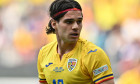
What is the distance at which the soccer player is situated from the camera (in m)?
3.01

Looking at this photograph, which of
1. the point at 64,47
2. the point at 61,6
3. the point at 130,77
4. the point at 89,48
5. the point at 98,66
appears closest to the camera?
the point at 98,66

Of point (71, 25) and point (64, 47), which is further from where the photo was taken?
point (64, 47)

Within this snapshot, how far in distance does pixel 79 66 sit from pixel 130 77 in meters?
5.07

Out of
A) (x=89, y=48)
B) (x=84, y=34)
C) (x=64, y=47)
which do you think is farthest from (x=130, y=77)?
(x=89, y=48)

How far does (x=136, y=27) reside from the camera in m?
8.16

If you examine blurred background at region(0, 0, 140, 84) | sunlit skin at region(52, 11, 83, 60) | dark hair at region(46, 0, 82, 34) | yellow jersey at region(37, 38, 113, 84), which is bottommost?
blurred background at region(0, 0, 140, 84)

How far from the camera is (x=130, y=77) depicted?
7926 millimetres

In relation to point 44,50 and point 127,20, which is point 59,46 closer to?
point 44,50

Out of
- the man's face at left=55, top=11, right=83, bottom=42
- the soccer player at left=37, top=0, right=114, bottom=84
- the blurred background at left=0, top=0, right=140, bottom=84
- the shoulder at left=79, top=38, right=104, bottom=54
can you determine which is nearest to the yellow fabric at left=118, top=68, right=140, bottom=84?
the blurred background at left=0, top=0, right=140, bottom=84

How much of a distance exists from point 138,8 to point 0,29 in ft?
12.1

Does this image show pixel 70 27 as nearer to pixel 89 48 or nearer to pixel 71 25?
pixel 71 25

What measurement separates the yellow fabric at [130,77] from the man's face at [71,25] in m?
4.85

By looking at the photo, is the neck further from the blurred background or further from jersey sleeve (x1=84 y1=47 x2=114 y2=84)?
the blurred background

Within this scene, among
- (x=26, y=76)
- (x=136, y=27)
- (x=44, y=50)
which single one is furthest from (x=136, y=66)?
(x=44, y=50)
